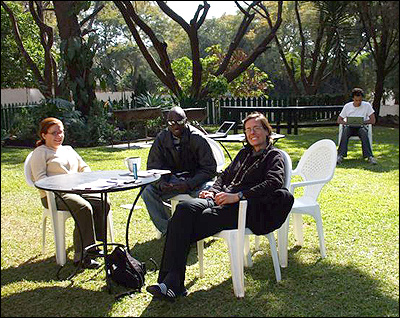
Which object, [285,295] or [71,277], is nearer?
[285,295]

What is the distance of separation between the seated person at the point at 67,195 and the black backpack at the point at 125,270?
36 centimetres

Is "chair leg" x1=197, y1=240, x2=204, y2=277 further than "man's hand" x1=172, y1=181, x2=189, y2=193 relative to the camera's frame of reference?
No

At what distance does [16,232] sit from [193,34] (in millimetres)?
10634

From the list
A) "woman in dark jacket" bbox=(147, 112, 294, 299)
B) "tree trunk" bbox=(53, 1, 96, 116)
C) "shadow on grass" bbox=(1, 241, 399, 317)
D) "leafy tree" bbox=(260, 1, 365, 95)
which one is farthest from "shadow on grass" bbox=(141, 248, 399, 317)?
"tree trunk" bbox=(53, 1, 96, 116)

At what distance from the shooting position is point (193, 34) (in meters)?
13.3

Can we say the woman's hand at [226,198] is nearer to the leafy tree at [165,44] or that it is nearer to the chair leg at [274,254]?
the chair leg at [274,254]

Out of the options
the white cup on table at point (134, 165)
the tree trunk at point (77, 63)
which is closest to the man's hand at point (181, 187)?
the white cup on table at point (134, 165)

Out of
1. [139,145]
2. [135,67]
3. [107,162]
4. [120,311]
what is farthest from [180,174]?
[135,67]

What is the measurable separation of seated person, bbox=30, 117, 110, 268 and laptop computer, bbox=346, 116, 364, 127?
4.91 m

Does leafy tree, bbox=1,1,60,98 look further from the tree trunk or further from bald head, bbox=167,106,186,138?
bald head, bbox=167,106,186,138

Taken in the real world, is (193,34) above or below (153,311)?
above

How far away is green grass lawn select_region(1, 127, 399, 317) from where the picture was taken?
286cm

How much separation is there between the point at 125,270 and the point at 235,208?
76 centimetres

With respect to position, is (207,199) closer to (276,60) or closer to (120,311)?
(120,311)
